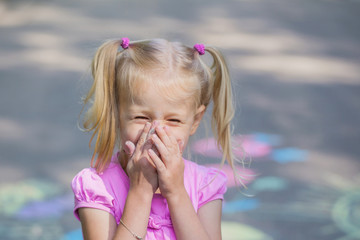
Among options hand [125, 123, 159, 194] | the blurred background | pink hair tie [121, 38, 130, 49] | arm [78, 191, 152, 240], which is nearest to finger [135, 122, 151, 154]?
hand [125, 123, 159, 194]

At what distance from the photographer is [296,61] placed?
4203 millimetres

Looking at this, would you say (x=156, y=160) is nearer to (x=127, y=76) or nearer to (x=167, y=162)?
(x=167, y=162)

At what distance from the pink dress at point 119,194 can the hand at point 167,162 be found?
0.10m

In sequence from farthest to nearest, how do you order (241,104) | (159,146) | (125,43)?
(241,104) < (125,43) < (159,146)

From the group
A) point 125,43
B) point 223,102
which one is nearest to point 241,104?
point 223,102

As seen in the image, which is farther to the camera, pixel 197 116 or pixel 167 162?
pixel 197 116

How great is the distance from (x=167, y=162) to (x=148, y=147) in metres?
0.06

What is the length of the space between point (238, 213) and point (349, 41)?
7.78 ft

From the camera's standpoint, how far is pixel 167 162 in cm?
137

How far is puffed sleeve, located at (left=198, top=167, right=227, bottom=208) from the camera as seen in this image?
1.52 m

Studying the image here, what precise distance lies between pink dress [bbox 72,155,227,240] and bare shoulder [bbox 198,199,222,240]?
0.04 feet

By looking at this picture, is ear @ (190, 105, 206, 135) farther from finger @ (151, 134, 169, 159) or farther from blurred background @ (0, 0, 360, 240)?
blurred background @ (0, 0, 360, 240)

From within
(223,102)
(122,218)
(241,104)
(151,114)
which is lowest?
(122,218)

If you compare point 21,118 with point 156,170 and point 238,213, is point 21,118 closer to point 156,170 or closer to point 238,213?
point 238,213
